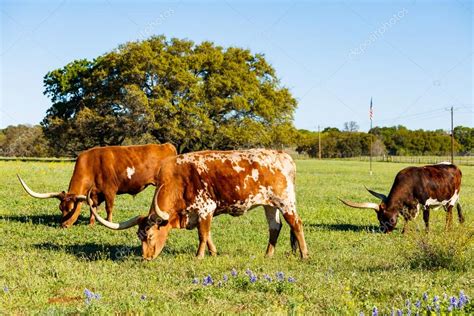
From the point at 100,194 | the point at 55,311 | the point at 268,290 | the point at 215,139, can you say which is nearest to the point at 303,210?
the point at 100,194

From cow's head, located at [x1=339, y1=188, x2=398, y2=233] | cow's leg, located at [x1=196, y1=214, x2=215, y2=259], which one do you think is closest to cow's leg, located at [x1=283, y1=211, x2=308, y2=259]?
cow's leg, located at [x1=196, y1=214, x2=215, y2=259]

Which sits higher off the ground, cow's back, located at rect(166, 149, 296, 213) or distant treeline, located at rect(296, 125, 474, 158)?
distant treeline, located at rect(296, 125, 474, 158)

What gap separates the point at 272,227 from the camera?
9344 mm

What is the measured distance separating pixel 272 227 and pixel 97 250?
3.09m

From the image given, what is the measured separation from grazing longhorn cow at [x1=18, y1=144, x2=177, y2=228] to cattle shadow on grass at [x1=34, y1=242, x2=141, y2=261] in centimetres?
249

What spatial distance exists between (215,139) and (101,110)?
10.4 m

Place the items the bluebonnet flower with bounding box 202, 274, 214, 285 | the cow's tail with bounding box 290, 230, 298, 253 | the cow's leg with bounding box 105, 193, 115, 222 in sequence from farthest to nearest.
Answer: the cow's leg with bounding box 105, 193, 115, 222
the cow's tail with bounding box 290, 230, 298, 253
the bluebonnet flower with bounding box 202, 274, 214, 285

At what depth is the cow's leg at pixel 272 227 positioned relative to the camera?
919 centimetres

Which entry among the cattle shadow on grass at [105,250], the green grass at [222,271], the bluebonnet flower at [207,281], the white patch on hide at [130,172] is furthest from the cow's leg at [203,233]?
the white patch on hide at [130,172]

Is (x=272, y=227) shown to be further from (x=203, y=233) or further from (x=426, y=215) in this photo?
(x=426, y=215)

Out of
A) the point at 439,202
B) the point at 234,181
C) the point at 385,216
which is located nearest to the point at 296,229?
the point at 234,181

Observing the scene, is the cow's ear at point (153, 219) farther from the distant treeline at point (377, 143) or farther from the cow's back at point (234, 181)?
the distant treeline at point (377, 143)

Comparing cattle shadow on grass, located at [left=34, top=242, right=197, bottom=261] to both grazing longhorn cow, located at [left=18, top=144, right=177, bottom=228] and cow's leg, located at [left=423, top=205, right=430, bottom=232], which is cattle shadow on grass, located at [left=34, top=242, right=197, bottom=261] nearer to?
grazing longhorn cow, located at [left=18, top=144, right=177, bottom=228]

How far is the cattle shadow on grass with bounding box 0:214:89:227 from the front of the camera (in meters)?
12.7
